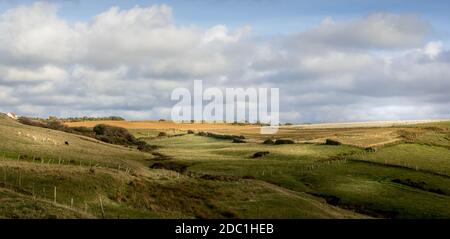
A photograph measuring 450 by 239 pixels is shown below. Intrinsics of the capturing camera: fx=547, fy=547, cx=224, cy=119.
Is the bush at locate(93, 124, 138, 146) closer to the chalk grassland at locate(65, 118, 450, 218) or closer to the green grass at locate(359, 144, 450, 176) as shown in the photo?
the chalk grassland at locate(65, 118, 450, 218)

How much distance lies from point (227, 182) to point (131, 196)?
21.9 meters

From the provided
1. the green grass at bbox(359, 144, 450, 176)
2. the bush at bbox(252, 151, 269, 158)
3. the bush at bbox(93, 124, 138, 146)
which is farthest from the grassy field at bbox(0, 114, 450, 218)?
the bush at bbox(93, 124, 138, 146)

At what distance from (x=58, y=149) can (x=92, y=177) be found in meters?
35.8

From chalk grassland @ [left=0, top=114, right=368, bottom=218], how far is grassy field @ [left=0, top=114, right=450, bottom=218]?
115mm

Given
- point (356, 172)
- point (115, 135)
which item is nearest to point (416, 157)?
point (356, 172)

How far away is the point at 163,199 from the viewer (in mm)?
63094

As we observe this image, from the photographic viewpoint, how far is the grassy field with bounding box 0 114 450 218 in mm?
56344

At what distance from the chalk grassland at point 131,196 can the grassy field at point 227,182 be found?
11 centimetres

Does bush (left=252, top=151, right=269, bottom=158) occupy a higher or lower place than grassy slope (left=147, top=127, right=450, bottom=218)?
higher

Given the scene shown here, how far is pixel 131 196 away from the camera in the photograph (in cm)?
6134

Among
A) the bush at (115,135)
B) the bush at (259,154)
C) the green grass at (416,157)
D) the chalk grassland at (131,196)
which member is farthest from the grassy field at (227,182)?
the bush at (115,135)

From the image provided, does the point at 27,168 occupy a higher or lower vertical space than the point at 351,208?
higher
